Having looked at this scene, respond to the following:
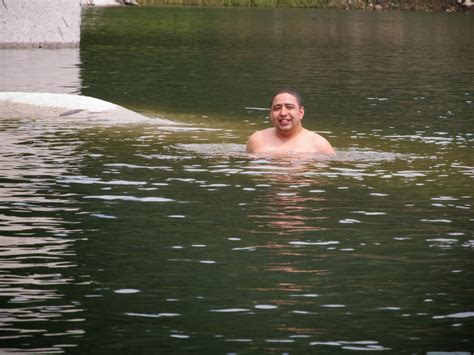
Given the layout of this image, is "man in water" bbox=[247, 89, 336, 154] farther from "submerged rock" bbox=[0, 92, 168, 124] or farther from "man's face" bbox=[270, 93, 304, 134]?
"submerged rock" bbox=[0, 92, 168, 124]

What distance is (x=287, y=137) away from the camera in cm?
1708

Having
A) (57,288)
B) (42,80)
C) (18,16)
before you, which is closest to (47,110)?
(42,80)

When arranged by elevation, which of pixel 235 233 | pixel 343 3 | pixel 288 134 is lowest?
pixel 343 3

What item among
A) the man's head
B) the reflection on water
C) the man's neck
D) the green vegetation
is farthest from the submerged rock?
the green vegetation

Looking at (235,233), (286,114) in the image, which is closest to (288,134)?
(286,114)

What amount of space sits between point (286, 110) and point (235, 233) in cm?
543

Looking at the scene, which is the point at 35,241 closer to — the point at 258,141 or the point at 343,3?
the point at 258,141

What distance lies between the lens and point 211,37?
51.5 metres

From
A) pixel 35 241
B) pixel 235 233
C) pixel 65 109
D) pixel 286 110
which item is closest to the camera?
pixel 35 241

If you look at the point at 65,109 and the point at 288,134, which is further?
the point at 65,109

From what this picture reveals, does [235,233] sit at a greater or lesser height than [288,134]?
lesser

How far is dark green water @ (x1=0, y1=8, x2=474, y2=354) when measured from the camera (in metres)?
8.30

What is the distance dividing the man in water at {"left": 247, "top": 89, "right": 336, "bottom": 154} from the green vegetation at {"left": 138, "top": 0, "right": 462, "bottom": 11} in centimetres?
6873

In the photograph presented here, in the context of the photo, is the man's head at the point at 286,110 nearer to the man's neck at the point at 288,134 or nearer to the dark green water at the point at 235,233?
the man's neck at the point at 288,134
